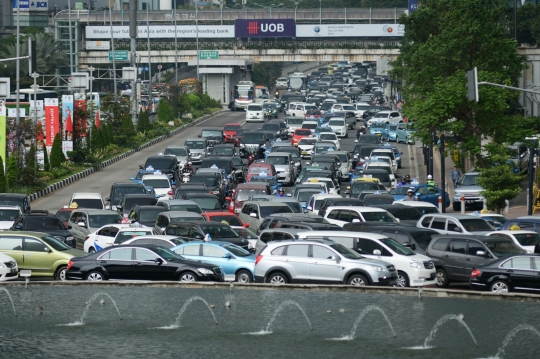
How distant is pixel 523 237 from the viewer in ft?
96.2

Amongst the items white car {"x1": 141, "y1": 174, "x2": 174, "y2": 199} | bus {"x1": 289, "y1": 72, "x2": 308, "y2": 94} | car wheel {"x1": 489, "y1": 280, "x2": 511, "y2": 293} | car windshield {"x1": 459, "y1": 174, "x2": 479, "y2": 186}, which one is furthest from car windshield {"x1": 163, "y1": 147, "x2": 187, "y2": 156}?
bus {"x1": 289, "y1": 72, "x2": 308, "y2": 94}

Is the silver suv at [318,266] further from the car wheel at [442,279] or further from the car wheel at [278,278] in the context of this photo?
the car wheel at [442,279]

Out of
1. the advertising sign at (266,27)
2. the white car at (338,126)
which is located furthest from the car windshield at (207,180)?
the advertising sign at (266,27)

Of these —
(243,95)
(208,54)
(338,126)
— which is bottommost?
(338,126)

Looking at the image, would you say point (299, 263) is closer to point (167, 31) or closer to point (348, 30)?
point (348, 30)

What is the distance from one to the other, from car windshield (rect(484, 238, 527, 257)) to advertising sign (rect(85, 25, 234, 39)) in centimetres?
8970

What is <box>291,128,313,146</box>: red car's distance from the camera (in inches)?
2688

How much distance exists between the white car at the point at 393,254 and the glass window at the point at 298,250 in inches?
47.0

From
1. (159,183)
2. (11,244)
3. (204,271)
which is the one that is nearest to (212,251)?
(204,271)

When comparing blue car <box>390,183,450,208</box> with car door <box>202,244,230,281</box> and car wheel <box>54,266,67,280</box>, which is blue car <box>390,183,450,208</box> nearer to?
car door <box>202,244,230,281</box>

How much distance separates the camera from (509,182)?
41.1 meters

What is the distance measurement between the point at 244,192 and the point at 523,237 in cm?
1513

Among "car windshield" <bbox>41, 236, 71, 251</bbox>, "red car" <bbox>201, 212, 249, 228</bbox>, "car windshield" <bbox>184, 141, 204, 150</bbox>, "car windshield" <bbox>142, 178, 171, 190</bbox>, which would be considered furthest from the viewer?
"car windshield" <bbox>184, 141, 204, 150</bbox>

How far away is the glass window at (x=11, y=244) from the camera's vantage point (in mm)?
28156
